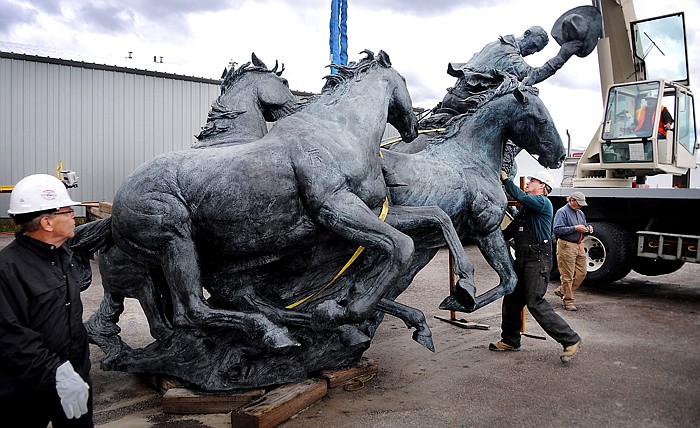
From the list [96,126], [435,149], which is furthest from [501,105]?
[96,126]

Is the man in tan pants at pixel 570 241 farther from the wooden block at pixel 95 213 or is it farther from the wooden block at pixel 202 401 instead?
the wooden block at pixel 95 213

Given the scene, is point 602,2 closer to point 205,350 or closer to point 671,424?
point 671,424

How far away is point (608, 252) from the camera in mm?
7941

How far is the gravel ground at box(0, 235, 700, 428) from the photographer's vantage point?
3.54 meters

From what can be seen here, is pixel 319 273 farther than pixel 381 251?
Yes

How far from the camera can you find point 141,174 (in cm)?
333

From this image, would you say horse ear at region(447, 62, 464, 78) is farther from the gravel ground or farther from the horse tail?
the horse tail

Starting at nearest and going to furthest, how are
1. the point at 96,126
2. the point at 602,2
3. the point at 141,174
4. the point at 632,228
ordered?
the point at 141,174 → the point at 632,228 → the point at 602,2 → the point at 96,126

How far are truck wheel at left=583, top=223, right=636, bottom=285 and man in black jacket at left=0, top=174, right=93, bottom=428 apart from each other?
7125mm

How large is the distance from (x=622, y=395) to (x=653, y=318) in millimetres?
3017

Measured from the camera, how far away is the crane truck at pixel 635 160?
7625 millimetres

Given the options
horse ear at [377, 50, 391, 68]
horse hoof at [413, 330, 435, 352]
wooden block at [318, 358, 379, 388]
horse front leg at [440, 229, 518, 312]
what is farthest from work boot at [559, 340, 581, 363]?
horse ear at [377, 50, 391, 68]

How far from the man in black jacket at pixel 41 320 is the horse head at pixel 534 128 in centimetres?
349

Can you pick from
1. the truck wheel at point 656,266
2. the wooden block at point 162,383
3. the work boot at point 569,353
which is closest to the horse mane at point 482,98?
the work boot at point 569,353
